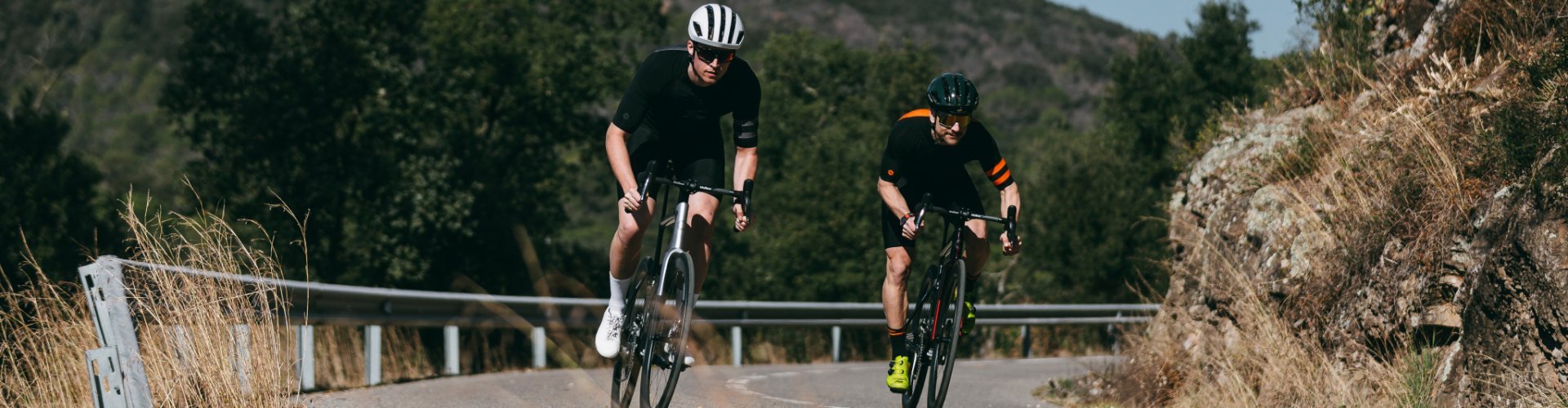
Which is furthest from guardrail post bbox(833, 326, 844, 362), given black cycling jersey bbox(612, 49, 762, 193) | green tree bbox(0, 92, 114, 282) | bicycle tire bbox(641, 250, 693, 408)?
green tree bbox(0, 92, 114, 282)

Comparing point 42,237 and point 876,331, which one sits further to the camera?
point 42,237

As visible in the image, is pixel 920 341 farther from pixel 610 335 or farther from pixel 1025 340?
pixel 1025 340

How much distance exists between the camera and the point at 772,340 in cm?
3638

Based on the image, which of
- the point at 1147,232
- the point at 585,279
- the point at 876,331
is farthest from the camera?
the point at 1147,232

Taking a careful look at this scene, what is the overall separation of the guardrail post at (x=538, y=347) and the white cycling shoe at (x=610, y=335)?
5746 mm

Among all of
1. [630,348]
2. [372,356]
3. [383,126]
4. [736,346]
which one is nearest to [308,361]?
[372,356]

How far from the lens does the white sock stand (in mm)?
6957

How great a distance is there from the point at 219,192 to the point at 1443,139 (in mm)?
32568

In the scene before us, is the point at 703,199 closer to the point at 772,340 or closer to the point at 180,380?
the point at 180,380

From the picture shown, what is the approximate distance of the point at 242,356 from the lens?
577cm

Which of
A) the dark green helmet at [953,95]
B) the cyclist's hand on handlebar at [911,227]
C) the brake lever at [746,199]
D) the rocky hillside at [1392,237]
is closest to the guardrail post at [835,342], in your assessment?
the rocky hillside at [1392,237]

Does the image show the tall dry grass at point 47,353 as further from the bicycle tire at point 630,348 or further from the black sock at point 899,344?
the black sock at point 899,344

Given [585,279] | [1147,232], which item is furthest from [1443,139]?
[1147,232]

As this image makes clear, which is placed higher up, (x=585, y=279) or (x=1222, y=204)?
(x=1222, y=204)
